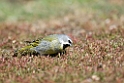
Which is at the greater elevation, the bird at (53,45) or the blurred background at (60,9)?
the blurred background at (60,9)

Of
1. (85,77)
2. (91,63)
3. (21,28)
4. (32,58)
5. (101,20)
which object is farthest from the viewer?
(101,20)

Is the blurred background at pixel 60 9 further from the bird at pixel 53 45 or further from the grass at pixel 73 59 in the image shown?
the bird at pixel 53 45

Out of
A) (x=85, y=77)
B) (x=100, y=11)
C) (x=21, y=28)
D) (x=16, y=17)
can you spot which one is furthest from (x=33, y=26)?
(x=85, y=77)

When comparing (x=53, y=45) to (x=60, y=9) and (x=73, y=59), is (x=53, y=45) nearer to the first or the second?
(x=73, y=59)

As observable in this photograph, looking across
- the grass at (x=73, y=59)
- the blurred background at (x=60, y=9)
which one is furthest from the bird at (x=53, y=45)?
the blurred background at (x=60, y=9)

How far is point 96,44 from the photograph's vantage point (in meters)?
11.8

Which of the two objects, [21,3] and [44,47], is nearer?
[44,47]

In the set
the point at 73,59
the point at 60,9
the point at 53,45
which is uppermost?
the point at 60,9

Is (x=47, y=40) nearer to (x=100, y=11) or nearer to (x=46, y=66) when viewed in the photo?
(x=46, y=66)

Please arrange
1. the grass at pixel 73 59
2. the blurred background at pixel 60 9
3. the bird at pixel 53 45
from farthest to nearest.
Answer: the blurred background at pixel 60 9, the bird at pixel 53 45, the grass at pixel 73 59

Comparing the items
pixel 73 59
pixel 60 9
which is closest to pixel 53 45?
pixel 73 59

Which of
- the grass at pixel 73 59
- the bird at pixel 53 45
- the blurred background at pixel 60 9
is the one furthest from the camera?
the blurred background at pixel 60 9

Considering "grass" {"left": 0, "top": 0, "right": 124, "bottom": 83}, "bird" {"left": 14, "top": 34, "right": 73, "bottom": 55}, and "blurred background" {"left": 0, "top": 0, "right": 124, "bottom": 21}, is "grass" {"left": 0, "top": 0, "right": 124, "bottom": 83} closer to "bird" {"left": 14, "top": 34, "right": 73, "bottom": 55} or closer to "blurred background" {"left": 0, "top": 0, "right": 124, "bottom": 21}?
"bird" {"left": 14, "top": 34, "right": 73, "bottom": 55}

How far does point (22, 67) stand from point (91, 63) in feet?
6.39
